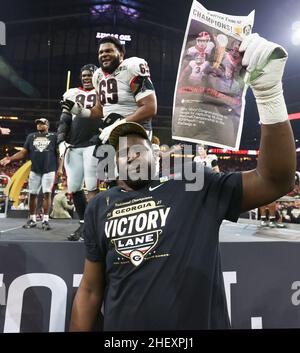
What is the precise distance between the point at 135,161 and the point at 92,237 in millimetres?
424

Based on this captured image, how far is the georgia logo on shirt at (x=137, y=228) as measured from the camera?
1.27 metres

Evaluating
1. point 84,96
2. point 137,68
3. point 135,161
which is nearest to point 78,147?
point 84,96

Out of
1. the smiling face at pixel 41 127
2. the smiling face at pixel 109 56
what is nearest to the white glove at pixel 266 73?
the smiling face at pixel 109 56

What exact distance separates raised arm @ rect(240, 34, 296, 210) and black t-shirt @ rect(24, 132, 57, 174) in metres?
3.79

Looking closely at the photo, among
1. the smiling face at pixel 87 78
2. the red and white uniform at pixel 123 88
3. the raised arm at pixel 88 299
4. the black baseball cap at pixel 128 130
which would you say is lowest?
the raised arm at pixel 88 299

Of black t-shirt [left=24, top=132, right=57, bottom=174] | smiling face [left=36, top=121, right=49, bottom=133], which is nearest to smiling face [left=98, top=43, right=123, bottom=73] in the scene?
black t-shirt [left=24, top=132, right=57, bottom=174]

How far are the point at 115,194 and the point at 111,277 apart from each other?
390mm

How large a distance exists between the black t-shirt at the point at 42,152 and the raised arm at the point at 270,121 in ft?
12.4

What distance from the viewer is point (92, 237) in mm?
1405

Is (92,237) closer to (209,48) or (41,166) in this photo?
(209,48)

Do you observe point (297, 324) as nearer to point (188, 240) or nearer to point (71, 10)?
point (188, 240)

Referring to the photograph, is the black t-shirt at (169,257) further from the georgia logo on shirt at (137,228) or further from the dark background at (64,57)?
the dark background at (64,57)

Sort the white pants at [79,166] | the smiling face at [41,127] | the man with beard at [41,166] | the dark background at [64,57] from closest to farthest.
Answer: the white pants at [79,166] < the man with beard at [41,166] < the smiling face at [41,127] < the dark background at [64,57]
